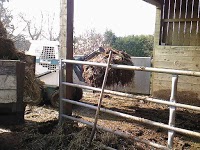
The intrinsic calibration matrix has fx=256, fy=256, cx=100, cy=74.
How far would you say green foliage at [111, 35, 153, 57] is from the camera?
15.3 meters

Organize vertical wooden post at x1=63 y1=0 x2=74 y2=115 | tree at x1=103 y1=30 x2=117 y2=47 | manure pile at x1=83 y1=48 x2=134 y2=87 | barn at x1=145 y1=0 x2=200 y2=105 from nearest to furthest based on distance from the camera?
vertical wooden post at x1=63 y1=0 x2=74 y2=115 < manure pile at x1=83 y1=48 x2=134 y2=87 < barn at x1=145 y1=0 x2=200 y2=105 < tree at x1=103 y1=30 x2=117 y2=47

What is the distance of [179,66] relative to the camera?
708cm

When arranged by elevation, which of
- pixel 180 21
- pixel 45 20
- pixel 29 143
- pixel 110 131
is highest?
pixel 45 20

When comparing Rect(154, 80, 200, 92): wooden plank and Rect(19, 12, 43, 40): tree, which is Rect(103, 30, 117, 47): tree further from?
Rect(154, 80, 200, 92): wooden plank

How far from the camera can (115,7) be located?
23141mm

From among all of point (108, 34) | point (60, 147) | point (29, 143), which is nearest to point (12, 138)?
point (29, 143)

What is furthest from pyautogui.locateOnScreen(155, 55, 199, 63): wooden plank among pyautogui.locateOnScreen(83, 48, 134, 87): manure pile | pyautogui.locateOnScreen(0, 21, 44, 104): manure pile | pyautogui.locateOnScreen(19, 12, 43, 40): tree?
pyautogui.locateOnScreen(19, 12, 43, 40): tree

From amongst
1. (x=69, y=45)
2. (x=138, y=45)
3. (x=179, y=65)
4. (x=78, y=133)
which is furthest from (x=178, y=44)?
(x=138, y=45)

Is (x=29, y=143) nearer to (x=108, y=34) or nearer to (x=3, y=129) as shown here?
(x=3, y=129)

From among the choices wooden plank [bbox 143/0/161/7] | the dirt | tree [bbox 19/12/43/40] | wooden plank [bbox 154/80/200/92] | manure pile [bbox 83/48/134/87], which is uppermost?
tree [bbox 19/12/43/40]

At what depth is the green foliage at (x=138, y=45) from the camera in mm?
15258

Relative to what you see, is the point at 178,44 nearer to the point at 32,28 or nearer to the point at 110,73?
the point at 110,73

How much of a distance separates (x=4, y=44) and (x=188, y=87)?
197 inches

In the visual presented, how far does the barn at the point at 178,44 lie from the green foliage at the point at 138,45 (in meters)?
7.21
